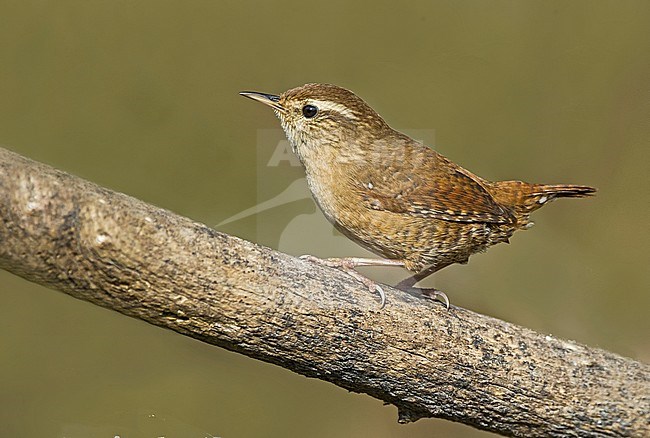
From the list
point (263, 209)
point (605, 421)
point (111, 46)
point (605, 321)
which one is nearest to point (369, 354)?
point (605, 421)

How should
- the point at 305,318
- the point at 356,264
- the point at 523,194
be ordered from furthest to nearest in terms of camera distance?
the point at 523,194 < the point at 356,264 < the point at 305,318

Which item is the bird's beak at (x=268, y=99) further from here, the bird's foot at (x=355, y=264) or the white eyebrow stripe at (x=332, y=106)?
the bird's foot at (x=355, y=264)

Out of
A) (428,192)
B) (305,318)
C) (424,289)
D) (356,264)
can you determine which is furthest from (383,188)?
(305,318)

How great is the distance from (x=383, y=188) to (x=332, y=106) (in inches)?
10.8

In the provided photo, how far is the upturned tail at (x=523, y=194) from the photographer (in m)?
2.26

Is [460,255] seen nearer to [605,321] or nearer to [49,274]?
[49,274]

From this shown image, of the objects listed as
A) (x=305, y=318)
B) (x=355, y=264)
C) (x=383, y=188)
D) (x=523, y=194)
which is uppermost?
(x=523, y=194)

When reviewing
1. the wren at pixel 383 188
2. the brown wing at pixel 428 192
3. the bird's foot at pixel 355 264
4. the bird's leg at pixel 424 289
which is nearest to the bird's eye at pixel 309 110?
the wren at pixel 383 188

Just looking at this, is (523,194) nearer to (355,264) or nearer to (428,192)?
(428,192)

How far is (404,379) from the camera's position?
195cm

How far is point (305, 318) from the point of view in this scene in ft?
5.81

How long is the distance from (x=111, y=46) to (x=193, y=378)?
1468 mm

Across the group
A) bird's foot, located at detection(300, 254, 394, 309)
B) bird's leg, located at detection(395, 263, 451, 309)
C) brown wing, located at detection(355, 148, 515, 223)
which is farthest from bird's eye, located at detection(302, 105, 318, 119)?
bird's leg, located at detection(395, 263, 451, 309)

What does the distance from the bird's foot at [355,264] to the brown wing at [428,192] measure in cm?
15
